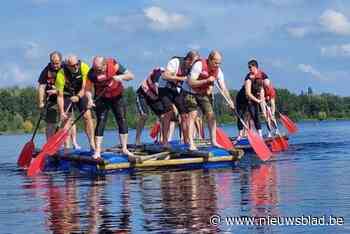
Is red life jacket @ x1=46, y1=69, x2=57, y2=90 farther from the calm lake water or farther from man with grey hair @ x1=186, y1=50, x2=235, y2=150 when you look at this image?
man with grey hair @ x1=186, y1=50, x2=235, y2=150

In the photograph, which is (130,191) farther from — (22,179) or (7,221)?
(22,179)

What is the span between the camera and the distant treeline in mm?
100125

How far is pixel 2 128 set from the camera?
107 meters

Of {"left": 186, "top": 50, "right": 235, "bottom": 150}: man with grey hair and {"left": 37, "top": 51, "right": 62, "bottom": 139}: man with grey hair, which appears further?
{"left": 37, "top": 51, "right": 62, "bottom": 139}: man with grey hair

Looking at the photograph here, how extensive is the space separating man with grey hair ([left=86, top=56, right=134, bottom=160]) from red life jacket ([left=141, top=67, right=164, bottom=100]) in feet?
8.84

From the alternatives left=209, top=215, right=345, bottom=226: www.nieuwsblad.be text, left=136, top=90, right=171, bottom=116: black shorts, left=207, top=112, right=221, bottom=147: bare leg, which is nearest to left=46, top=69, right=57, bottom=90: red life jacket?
left=136, top=90, right=171, bottom=116: black shorts

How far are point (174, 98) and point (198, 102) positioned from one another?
855 millimetres

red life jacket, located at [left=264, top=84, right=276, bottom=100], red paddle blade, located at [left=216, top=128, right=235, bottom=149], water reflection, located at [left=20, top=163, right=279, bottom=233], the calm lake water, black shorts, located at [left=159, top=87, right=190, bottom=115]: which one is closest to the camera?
the calm lake water

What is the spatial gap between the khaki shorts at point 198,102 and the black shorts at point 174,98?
9 centimetres

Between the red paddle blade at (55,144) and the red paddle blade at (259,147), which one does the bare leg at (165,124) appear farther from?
→ the red paddle blade at (55,144)

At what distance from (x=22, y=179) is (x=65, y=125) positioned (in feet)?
8.01

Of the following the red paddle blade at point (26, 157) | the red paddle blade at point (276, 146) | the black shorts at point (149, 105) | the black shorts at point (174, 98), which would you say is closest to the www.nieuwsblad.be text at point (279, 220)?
the black shorts at point (174, 98)

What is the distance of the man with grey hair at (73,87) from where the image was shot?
16.3 meters

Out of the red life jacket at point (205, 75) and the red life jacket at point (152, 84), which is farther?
the red life jacket at point (152, 84)
